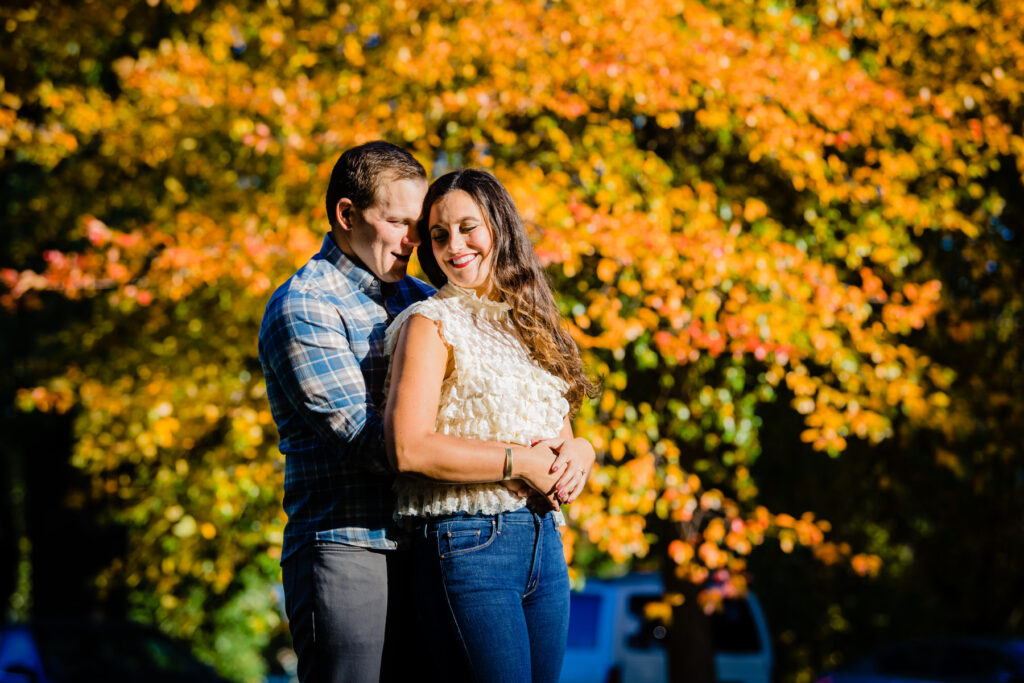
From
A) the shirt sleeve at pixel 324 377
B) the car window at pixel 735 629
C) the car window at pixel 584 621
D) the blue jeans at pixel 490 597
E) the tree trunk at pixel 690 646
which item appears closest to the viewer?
the blue jeans at pixel 490 597

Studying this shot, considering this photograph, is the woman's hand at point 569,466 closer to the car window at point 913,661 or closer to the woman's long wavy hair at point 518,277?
the woman's long wavy hair at point 518,277

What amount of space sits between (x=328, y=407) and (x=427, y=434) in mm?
248

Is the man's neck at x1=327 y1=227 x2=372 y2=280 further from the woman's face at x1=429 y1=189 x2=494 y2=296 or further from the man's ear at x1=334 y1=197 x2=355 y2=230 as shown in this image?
the woman's face at x1=429 y1=189 x2=494 y2=296

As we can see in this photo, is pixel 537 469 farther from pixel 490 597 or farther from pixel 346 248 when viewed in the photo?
pixel 346 248

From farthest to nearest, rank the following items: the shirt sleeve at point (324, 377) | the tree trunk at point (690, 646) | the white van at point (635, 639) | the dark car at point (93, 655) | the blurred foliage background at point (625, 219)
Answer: the white van at point (635, 639)
the tree trunk at point (690, 646)
the dark car at point (93, 655)
the blurred foliage background at point (625, 219)
the shirt sleeve at point (324, 377)

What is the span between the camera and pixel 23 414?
37.1 ft

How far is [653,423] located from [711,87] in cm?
183

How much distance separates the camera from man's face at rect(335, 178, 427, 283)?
228cm

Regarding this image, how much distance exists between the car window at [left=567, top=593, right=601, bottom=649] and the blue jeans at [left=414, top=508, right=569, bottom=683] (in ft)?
24.0

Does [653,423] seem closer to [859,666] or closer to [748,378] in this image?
[748,378]

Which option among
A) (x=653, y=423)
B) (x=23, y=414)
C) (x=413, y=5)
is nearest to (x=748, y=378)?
(x=653, y=423)

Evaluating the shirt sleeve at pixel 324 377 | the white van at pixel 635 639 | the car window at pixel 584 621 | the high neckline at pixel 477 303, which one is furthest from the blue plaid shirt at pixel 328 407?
the car window at pixel 584 621

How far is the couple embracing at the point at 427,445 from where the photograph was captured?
Answer: 1963 mm

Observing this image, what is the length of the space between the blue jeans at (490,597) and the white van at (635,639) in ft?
21.8
